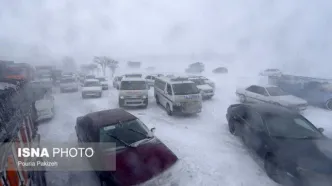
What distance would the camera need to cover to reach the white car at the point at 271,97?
10.6 meters

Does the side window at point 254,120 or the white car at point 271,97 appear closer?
the side window at point 254,120

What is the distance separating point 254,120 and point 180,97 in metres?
4.53

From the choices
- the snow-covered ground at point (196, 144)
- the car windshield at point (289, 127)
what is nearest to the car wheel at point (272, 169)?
the snow-covered ground at point (196, 144)

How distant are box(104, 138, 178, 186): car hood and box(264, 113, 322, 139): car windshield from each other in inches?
127

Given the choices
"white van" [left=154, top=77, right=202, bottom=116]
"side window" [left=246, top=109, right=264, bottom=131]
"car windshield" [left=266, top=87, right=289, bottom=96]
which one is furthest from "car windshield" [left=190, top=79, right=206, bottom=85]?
"side window" [left=246, top=109, right=264, bottom=131]

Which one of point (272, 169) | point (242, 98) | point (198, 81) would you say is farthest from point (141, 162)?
point (198, 81)

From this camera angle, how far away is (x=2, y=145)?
2.70m

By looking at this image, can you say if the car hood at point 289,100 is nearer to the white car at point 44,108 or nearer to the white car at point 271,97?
the white car at point 271,97

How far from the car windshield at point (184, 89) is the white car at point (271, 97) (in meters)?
3.87

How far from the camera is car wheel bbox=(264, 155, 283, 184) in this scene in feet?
17.4

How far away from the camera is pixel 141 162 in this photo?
4.71m

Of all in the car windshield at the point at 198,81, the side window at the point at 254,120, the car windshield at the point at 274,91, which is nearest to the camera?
the side window at the point at 254,120

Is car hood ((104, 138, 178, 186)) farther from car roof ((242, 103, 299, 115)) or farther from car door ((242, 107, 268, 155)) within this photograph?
car roof ((242, 103, 299, 115))

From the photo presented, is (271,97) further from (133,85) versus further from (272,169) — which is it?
(133,85)
